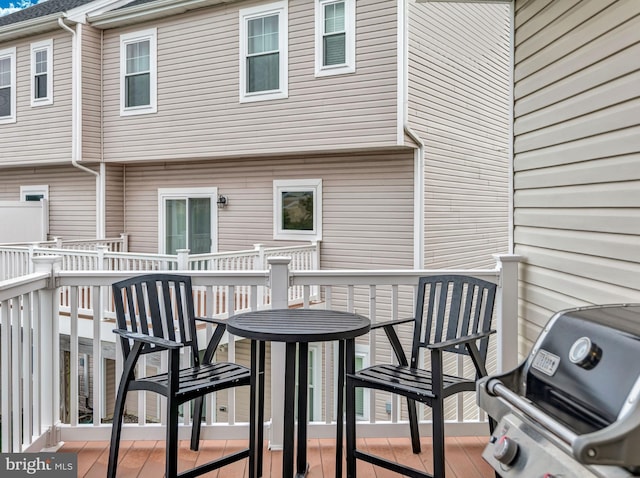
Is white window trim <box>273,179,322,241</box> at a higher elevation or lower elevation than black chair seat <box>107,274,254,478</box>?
higher

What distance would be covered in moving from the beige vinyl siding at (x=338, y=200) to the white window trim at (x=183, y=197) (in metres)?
0.09

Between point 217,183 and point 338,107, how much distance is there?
8.71 ft

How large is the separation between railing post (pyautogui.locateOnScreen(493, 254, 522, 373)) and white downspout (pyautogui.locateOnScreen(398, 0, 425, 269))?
14.4 feet

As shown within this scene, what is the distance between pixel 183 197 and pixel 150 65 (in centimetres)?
222

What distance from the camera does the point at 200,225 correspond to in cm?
952

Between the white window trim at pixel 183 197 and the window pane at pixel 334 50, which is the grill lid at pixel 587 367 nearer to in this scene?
the window pane at pixel 334 50

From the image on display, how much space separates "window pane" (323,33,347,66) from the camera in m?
7.73

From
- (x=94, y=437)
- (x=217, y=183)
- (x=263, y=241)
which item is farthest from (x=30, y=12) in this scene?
(x=94, y=437)

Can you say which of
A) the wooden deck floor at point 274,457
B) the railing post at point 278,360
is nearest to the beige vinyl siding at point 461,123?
the wooden deck floor at point 274,457

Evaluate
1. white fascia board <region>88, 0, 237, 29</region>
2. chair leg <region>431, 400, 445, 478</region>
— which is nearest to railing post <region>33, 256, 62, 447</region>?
chair leg <region>431, 400, 445, 478</region>

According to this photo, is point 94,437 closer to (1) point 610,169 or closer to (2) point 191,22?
(1) point 610,169

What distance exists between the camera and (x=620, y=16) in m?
2.39

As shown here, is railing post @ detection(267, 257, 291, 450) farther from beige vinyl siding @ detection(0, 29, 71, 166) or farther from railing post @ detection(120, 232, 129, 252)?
beige vinyl siding @ detection(0, 29, 71, 166)

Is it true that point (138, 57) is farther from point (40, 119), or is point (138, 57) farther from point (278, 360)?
point (278, 360)
